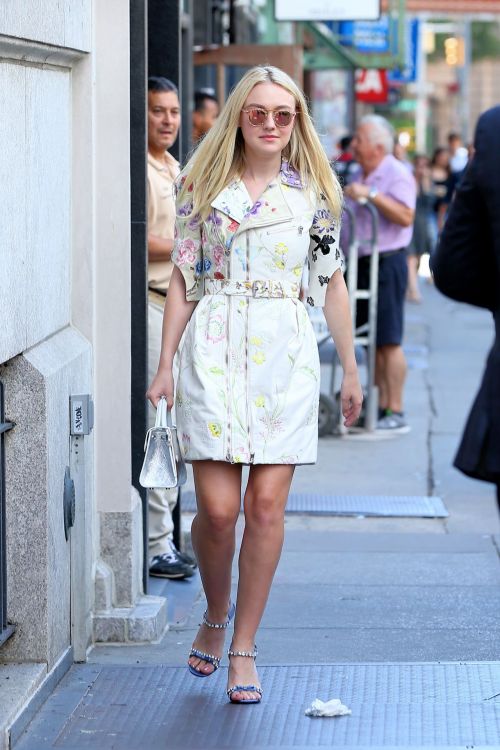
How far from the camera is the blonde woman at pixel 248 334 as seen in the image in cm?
445

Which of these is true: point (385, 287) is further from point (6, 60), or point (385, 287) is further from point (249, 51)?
point (6, 60)

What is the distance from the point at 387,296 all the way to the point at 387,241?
365mm

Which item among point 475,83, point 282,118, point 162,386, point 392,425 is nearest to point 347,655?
point 162,386

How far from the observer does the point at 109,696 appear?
15.3 feet

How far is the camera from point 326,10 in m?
11.8

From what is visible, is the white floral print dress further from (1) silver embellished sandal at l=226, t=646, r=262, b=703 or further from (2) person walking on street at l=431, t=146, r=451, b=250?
(2) person walking on street at l=431, t=146, r=451, b=250

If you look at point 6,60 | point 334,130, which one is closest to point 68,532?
point 6,60

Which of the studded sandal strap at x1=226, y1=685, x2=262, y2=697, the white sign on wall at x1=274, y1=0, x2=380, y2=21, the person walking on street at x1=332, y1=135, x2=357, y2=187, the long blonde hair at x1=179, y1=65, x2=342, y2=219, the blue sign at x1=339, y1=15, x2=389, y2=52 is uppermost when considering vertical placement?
the blue sign at x1=339, y1=15, x2=389, y2=52

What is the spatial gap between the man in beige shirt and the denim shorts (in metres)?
3.90

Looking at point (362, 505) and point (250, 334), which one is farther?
point (362, 505)

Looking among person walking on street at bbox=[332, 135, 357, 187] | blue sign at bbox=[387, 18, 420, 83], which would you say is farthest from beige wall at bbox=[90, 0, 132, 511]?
blue sign at bbox=[387, 18, 420, 83]

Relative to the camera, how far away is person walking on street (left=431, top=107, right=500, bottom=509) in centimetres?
321

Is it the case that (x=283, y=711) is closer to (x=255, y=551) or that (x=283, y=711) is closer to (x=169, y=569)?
(x=255, y=551)

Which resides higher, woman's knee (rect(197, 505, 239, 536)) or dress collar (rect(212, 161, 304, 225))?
dress collar (rect(212, 161, 304, 225))
